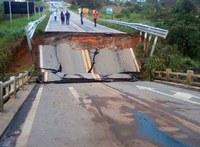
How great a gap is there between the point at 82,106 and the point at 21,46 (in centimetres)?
1490

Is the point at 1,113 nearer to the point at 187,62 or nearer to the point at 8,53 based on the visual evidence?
the point at 8,53

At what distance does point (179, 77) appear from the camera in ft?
68.7

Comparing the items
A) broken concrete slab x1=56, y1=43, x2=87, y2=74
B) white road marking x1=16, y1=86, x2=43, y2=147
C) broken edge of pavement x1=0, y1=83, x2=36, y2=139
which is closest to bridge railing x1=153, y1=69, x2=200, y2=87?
broken concrete slab x1=56, y1=43, x2=87, y2=74

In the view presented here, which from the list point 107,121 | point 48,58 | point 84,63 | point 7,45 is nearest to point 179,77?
point 84,63

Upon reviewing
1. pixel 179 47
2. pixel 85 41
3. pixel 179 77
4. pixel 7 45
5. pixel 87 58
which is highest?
pixel 85 41

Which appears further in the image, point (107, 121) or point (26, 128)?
point (107, 121)

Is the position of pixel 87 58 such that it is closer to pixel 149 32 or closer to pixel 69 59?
pixel 69 59

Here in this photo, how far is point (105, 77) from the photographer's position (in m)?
22.3

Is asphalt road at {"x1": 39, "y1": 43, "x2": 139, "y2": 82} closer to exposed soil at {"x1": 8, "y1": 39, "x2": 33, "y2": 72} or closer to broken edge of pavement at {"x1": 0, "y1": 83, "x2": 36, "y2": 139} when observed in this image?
exposed soil at {"x1": 8, "y1": 39, "x2": 33, "y2": 72}

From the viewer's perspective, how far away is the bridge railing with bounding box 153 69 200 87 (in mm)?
17594

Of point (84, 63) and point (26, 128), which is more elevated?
point (26, 128)

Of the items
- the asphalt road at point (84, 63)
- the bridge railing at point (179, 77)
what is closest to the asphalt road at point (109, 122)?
the bridge railing at point (179, 77)

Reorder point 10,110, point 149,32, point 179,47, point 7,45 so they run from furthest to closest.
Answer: point 179,47, point 7,45, point 149,32, point 10,110

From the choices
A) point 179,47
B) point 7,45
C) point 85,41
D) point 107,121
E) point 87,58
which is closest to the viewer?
point 107,121
